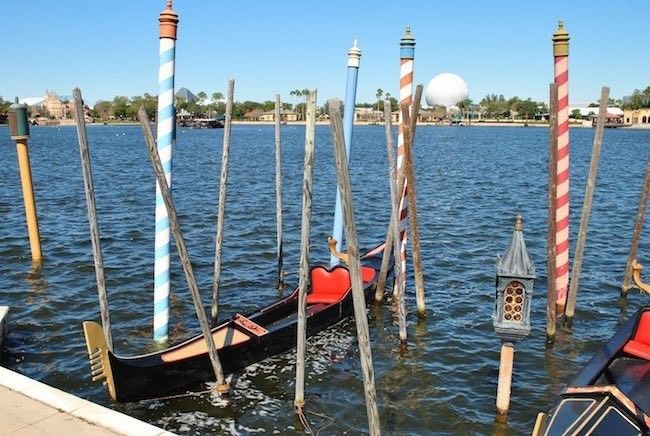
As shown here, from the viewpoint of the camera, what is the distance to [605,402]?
20.7ft

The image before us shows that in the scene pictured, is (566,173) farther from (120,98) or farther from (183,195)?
(120,98)

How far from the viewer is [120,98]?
182 metres

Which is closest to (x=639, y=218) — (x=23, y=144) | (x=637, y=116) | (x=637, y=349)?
(x=637, y=349)

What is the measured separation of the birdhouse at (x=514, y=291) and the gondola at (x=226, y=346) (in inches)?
145

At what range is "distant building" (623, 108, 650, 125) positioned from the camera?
5753 inches

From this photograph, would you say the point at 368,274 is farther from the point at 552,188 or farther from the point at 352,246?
Answer: the point at 352,246

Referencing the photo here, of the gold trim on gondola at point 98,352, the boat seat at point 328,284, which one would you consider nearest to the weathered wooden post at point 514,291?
the gold trim on gondola at point 98,352

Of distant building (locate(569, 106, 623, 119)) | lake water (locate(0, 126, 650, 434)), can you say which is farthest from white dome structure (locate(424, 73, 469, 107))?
lake water (locate(0, 126, 650, 434))

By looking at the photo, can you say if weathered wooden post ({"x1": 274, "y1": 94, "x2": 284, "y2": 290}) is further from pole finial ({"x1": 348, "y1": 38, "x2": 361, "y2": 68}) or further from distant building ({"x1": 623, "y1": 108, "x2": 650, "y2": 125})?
distant building ({"x1": 623, "y1": 108, "x2": 650, "y2": 125})

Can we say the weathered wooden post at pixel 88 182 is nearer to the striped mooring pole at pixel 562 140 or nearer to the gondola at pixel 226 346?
the gondola at pixel 226 346

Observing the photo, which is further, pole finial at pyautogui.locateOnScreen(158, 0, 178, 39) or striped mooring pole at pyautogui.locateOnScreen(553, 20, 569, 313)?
striped mooring pole at pyautogui.locateOnScreen(553, 20, 569, 313)

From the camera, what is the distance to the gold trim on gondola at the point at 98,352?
7.07m

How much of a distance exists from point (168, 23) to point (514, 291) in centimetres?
571

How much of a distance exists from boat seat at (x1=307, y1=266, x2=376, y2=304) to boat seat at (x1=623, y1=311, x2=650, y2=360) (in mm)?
4698
